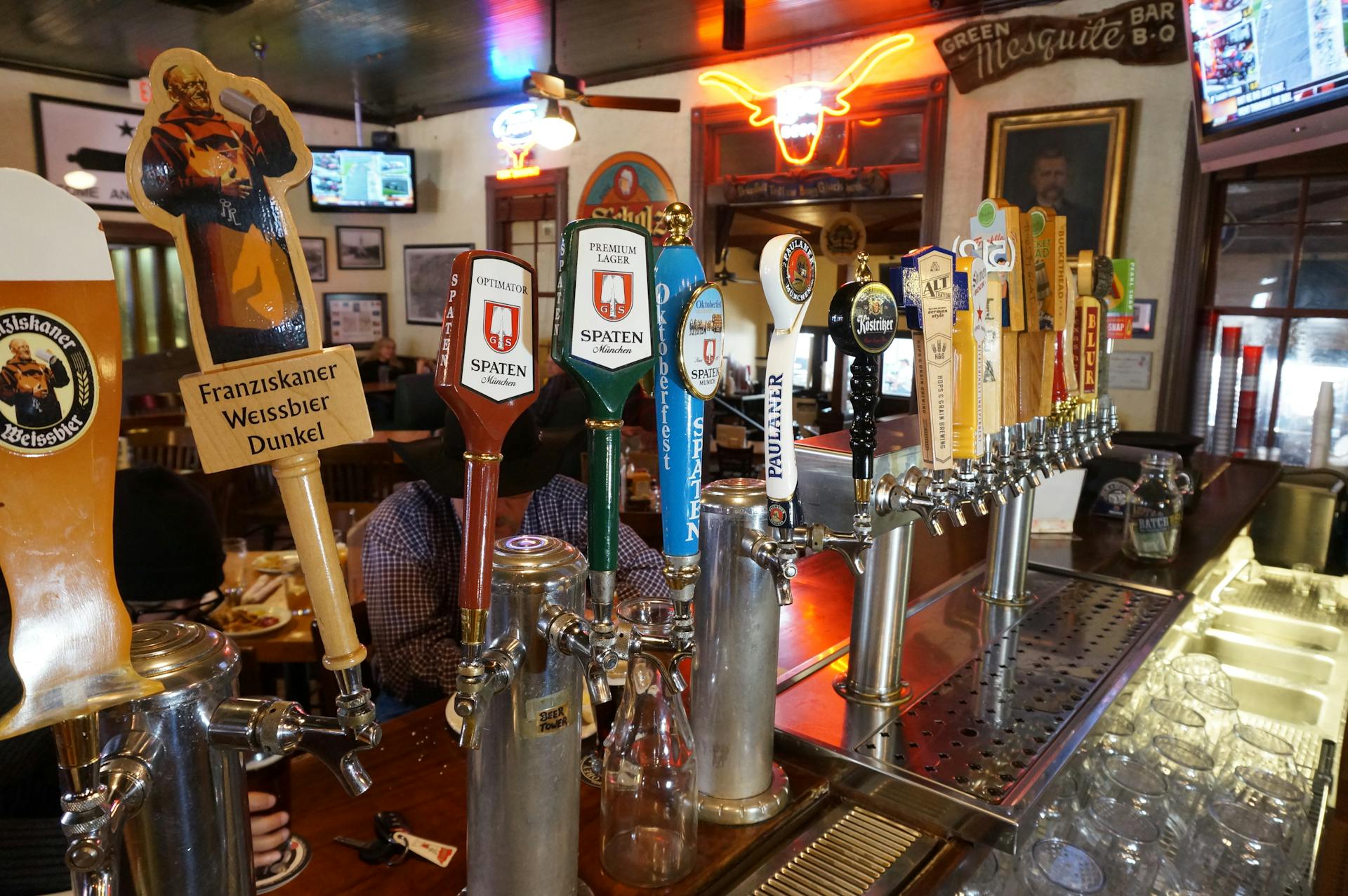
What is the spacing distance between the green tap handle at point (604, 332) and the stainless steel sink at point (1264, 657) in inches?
75.3

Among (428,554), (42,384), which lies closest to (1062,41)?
(428,554)

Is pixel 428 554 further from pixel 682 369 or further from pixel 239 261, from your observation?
pixel 239 261

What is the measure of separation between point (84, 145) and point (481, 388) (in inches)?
318

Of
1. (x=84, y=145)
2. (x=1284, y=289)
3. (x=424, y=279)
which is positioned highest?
(x=84, y=145)

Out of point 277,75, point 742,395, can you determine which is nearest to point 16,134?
point 277,75

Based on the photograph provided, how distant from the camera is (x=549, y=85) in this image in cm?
464

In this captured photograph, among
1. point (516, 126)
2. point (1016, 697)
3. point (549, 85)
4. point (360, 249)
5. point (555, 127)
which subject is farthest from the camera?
point (360, 249)

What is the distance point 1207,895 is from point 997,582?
59cm

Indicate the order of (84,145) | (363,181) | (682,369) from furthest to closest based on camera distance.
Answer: (363,181), (84,145), (682,369)

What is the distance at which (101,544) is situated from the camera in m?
0.44

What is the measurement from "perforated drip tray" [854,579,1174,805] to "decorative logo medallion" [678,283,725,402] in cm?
57

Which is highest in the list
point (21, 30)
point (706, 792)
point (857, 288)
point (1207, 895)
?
point (21, 30)

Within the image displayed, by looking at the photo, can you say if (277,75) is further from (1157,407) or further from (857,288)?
(857,288)

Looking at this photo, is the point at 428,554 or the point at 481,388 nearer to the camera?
the point at 481,388
